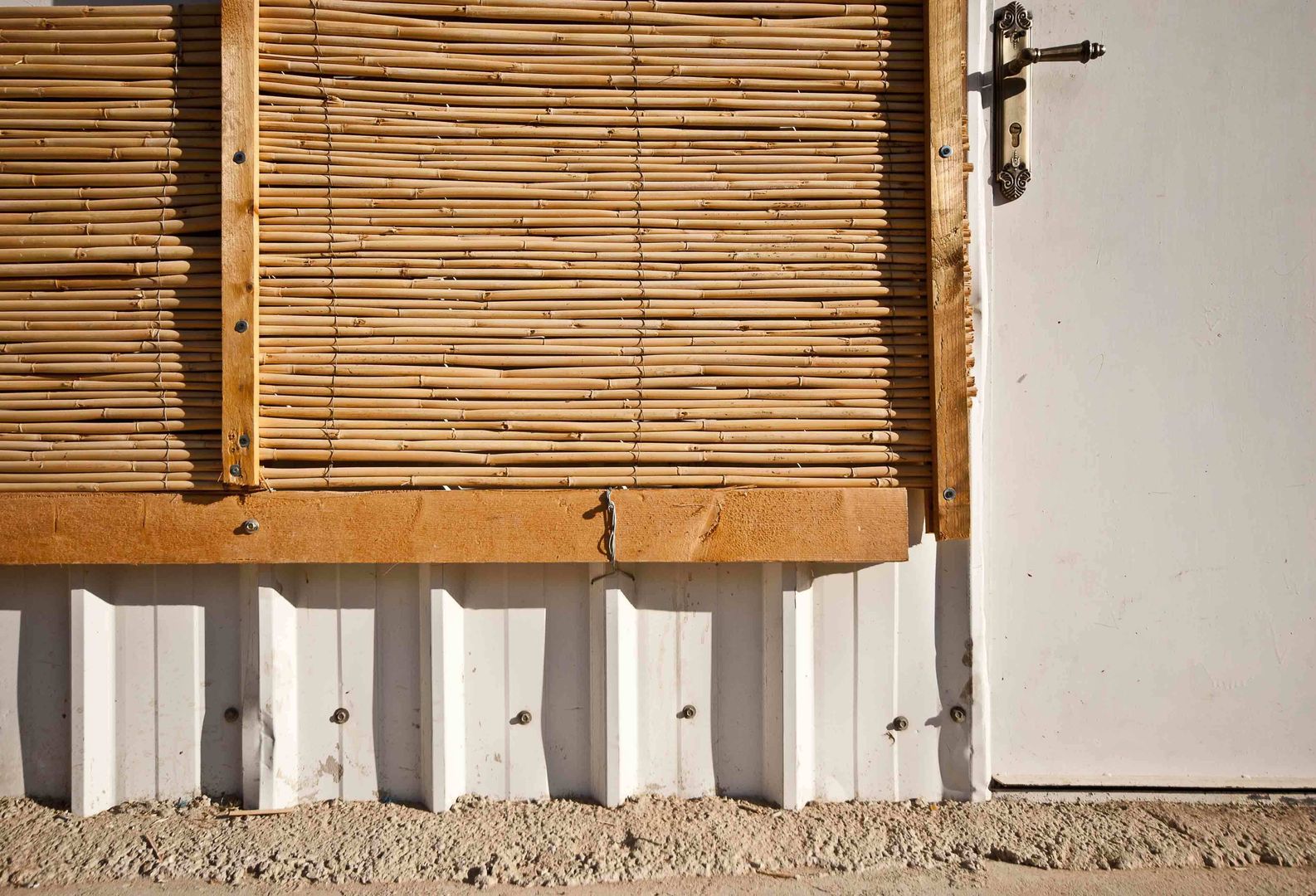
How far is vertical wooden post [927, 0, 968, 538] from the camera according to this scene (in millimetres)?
1647

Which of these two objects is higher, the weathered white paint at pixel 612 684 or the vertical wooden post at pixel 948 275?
the vertical wooden post at pixel 948 275

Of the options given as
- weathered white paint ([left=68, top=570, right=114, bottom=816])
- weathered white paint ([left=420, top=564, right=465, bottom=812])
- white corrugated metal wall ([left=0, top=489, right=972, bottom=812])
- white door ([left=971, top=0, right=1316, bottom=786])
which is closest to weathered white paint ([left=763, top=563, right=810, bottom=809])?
white corrugated metal wall ([left=0, top=489, right=972, bottom=812])

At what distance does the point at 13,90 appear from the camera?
1.70m

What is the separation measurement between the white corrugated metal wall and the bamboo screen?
0.90 feet

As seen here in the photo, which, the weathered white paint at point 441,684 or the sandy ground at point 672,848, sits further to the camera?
the weathered white paint at point 441,684

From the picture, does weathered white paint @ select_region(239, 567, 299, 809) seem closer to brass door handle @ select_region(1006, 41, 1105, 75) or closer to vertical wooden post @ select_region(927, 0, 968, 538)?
vertical wooden post @ select_region(927, 0, 968, 538)

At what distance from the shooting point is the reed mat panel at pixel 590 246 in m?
1.66

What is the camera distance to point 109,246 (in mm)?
1681

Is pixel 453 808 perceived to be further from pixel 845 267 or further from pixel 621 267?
pixel 845 267

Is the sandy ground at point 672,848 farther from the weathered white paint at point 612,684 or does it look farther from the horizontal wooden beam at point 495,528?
the horizontal wooden beam at point 495,528

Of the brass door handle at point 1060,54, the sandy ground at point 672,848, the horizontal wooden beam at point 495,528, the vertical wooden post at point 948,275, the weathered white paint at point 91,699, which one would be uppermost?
the brass door handle at point 1060,54

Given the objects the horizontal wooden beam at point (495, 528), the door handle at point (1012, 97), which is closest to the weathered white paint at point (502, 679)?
the horizontal wooden beam at point (495, 528)

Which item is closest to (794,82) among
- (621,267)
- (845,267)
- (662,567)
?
(845,267)

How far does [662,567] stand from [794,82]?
1176 mm
